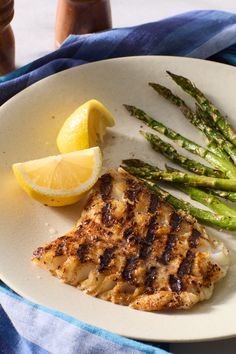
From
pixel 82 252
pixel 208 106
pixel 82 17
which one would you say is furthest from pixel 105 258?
pixel 82 17

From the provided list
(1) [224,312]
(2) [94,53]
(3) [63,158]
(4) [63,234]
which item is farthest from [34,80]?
(1) [224,312]

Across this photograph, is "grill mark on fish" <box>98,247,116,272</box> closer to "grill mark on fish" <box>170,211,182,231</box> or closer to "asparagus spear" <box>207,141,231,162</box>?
"grill mark on fish" <box>170,211,182,231</box>

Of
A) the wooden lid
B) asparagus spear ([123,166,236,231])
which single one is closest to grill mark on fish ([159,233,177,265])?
asparagus spear ([123,166,236,231])

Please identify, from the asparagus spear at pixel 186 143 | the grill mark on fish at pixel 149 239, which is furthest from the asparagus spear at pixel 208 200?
the grill mark on fish at pixel 149 239

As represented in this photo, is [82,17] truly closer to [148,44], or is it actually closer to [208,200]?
[148,44]

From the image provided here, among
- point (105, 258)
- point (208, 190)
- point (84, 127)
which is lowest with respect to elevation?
point (208, 190)

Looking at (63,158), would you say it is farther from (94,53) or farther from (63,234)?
(94,53)
